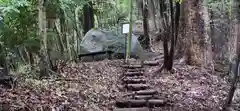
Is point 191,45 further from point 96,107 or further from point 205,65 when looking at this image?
point 96,107

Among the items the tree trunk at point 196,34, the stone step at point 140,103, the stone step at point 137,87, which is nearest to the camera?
the stone step at point 140,103

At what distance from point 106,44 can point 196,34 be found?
208 inches

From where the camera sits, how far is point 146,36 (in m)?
17.0

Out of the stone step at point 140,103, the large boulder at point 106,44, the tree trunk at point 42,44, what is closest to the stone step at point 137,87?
the stone step at point 140,103

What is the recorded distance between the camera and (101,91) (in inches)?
258

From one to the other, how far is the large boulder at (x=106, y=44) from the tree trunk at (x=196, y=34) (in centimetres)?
418

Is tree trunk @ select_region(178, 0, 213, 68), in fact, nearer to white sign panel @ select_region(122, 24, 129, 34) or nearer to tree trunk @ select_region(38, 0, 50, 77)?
white sign panel @ select_region(122, 24, 129, 34)

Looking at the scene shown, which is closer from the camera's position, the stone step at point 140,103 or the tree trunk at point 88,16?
the stone step at point 140,103

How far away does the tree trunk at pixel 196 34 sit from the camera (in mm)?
9625

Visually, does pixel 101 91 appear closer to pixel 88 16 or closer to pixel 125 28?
pixel 125 28

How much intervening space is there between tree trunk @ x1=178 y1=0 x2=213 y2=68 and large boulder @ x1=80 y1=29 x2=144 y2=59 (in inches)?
164

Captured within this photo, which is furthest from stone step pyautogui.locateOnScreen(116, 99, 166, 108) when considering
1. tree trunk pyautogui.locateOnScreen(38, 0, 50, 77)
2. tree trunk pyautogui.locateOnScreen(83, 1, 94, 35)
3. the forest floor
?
tree trunk pyautogui.locateOnScreen(83, 1, 94, 35)

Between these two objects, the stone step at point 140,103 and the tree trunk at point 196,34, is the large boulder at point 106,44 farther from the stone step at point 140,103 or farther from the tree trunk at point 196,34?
the stone step at point 140,103

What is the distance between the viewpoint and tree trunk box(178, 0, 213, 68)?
379 inches
